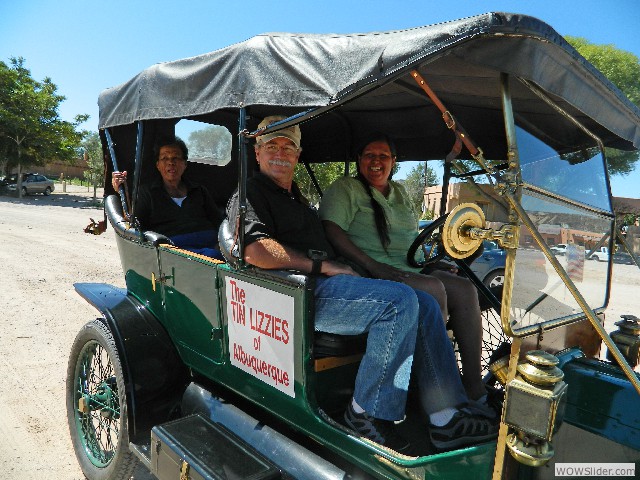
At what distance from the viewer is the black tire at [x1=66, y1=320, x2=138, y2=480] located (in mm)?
2455

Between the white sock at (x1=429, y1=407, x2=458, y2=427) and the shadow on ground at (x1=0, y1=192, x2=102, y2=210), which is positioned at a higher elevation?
the white sock at (x1=429, y1=407, x2=458, y2=427)

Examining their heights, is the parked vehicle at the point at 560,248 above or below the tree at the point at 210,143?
below

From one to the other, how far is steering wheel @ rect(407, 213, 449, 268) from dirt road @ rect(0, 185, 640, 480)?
6.82ft

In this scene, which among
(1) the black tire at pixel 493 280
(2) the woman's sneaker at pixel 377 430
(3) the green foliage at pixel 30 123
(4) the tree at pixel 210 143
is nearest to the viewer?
(2) the woman's sneaker at pixel 377 430

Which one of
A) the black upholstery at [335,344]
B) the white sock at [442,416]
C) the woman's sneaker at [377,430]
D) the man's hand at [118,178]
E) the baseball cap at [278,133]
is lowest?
the woman's sneaker at [377,430]

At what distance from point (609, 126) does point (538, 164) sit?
1.08ft

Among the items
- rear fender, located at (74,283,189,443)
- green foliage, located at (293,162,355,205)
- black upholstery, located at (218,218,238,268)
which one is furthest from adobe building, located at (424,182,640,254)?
green foliage, located at (293,162,355,205)

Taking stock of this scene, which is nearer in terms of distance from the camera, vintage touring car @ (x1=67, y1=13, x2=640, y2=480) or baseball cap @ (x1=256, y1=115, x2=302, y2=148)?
vintage touring car @ (x1=67, y1=13, x2=640, y2=480)

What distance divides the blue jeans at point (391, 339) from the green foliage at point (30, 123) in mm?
28414

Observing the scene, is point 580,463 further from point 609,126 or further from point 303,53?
point 303,53

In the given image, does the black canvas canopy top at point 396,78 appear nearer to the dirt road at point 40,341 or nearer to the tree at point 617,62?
the dirt road at point 40,341

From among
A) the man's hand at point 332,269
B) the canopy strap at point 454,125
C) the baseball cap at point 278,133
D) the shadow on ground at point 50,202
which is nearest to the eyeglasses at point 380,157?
the baseball cap at point 278,133

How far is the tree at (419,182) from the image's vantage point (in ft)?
10.7

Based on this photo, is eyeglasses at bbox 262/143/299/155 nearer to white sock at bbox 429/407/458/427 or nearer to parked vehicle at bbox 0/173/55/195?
white sock at bbox 429/407/458/427
